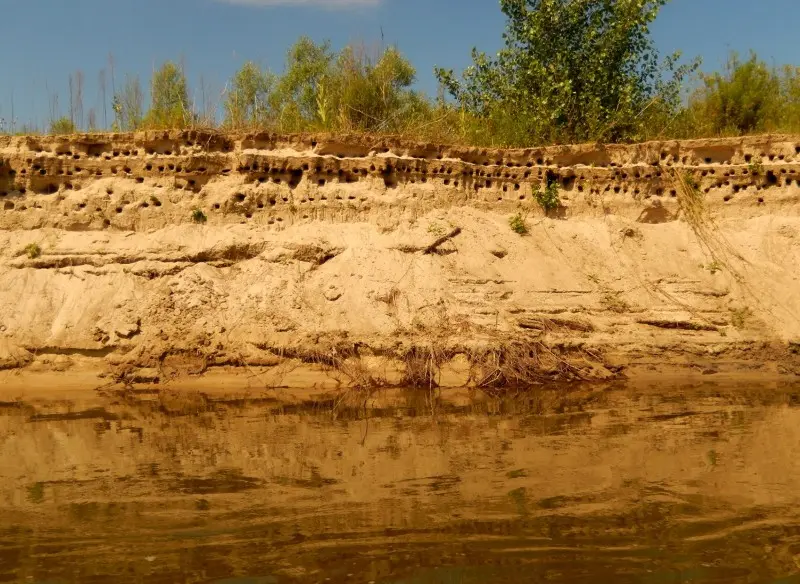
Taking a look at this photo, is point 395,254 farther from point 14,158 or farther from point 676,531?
point 676,531

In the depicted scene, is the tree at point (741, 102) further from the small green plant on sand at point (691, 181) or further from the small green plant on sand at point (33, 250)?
the small green plant on sand at point (33, 250)

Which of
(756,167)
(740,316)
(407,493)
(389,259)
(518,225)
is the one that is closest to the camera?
(407,493)

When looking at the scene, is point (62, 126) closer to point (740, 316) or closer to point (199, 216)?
point (199, 216)

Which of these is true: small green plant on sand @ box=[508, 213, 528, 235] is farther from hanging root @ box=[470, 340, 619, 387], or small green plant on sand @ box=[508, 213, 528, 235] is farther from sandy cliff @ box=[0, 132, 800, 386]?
hanging root @ box=[470, 340, 619, 387]

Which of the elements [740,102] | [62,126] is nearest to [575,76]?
[740,102]

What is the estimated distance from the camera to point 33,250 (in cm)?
1143

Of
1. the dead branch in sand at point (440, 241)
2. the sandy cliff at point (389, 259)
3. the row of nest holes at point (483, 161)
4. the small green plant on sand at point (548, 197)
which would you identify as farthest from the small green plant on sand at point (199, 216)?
the small green plant on sand at point (548, 197)

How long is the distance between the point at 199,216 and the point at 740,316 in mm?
8034

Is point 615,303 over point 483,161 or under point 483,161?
under

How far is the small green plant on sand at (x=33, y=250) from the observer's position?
37.5 feet

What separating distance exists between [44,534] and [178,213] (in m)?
8.06

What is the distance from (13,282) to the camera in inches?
439

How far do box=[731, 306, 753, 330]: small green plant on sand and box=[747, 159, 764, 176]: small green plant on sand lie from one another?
2671 mm

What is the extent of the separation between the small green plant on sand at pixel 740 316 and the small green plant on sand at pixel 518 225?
3270mm
